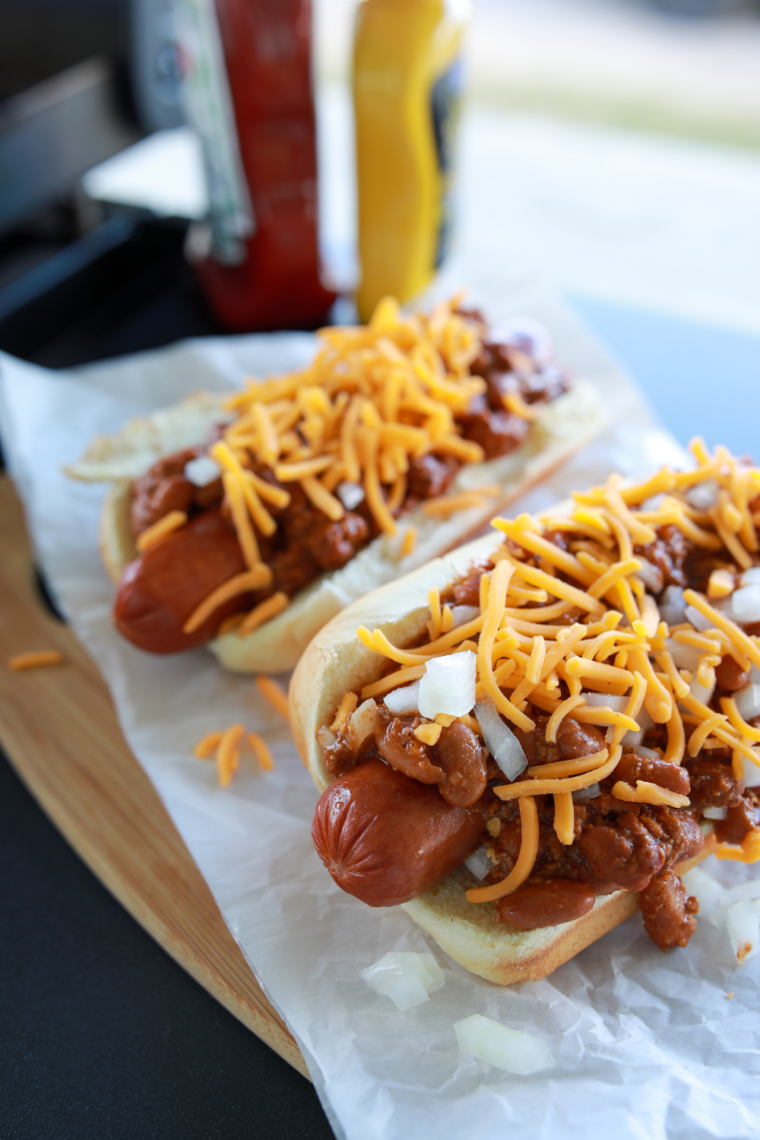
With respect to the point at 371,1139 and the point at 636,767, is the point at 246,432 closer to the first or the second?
the point at 636,767

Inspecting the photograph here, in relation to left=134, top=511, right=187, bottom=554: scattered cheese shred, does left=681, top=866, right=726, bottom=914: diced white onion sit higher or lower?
lower

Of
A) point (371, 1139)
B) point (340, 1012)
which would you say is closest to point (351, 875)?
point (340, 1012)

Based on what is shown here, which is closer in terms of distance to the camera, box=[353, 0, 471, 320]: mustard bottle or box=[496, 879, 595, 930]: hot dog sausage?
box=[496, 879, 595, 930]: hot dog sausage

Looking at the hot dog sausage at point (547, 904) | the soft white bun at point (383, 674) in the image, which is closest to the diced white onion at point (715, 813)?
the soft white bun at point (383, 674)

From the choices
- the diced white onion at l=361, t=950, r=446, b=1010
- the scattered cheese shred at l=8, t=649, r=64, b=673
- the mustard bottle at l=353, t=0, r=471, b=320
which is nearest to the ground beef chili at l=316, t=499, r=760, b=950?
the diced white onion at l=361, t=950, r=446, b=1010

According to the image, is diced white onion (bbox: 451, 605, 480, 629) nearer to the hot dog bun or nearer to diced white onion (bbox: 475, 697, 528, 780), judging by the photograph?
diced white onion (bbox: 475, 697, 528, 780)

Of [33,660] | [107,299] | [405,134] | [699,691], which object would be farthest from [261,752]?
[107,299]

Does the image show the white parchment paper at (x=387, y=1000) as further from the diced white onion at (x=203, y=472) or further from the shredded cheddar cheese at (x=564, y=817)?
the diced white onion at (x=203, y=472)

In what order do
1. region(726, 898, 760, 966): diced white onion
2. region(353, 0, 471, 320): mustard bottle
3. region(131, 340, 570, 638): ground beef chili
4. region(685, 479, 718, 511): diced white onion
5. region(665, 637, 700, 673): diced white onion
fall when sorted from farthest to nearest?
region(353, 0, 471, 320): mustard bottle
region(131, 340, 570, 638): ground beef chili
region(685, 479, 718, 511): diced white onion
region(665, 637, 700, 673): diced white onion
region(726, 898, 760, 966): diced white onion

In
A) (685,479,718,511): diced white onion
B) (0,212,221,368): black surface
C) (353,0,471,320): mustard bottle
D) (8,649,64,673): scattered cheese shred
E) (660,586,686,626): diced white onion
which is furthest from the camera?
(0,212,221,368): black surface

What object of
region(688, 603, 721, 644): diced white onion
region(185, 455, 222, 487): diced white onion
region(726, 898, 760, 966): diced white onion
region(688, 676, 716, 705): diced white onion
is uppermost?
region(185, 455, 222, 487): diced white onion
